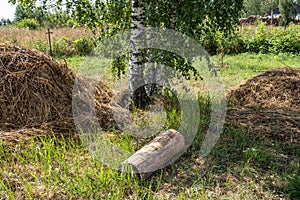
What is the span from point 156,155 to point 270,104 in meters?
2.86

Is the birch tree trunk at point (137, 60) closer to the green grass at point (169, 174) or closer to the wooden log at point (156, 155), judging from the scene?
the green grass at point (169, 174)

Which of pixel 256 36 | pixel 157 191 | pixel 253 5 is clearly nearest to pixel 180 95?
pixel 157 191

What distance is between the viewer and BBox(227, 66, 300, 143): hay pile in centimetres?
419

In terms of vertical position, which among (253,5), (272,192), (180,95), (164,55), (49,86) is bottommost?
(272,192)

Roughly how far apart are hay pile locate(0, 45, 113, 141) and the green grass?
49 cm

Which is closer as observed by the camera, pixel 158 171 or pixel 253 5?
pixel 158 171

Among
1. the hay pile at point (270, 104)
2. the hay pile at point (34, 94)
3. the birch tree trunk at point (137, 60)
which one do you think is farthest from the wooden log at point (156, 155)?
the birch tree trunk at point (137, 60)

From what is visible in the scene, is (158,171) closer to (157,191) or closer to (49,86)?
(157,191)

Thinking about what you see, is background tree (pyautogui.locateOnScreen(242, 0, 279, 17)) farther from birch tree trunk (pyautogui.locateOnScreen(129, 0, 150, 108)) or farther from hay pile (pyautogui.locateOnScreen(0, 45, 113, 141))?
hay pile (pyautogui.locateOnScreen(0, 45, 113, 141))

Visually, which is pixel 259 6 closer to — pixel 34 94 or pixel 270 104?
pixel 270 104

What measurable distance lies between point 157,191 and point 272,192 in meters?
1.01

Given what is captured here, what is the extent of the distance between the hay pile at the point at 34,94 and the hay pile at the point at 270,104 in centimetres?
197

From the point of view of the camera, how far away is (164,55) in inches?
175

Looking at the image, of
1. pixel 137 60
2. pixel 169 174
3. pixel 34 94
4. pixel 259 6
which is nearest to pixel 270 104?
pixel 137 60
